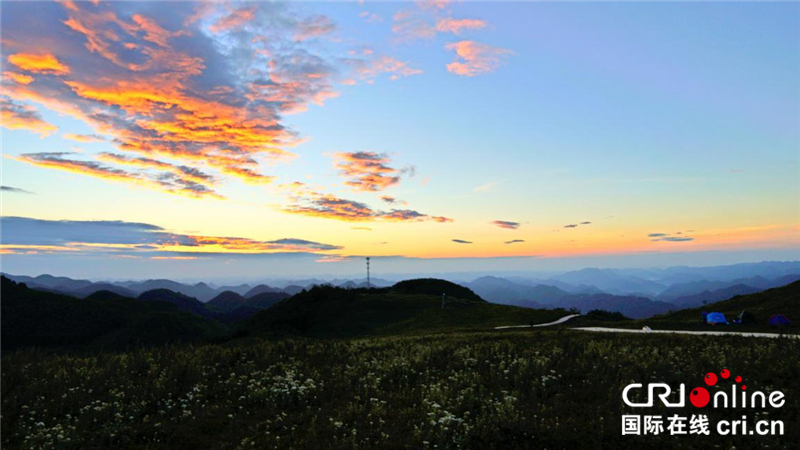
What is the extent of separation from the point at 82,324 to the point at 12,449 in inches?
5917

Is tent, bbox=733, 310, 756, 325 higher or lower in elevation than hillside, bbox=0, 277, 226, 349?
higher

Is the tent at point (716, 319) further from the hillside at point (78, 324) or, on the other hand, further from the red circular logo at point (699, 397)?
the hillside at point (78, 324)

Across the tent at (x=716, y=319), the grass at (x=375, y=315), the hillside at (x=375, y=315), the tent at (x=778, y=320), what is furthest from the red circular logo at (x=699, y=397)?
the grass at (x=375, y=315)

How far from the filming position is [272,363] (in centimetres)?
2320

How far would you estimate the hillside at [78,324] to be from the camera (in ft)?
402

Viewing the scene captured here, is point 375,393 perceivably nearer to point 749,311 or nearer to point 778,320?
point 778,320

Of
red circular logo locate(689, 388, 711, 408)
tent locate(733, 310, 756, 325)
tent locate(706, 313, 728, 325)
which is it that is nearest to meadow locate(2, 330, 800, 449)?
red circular logo locate(689, 388, 711, 408)

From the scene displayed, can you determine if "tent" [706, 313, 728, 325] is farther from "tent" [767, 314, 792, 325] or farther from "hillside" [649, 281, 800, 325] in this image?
"tent" [767, 314, 792, 325]

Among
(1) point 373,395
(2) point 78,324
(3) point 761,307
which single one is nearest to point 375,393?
(1) point 373,395

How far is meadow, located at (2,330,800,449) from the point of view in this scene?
13695mm

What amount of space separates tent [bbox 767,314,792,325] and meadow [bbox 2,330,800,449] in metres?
15.9

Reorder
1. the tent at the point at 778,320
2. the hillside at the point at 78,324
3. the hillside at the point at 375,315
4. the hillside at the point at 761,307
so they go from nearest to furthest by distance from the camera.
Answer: the tent at the point at 778,320
the hillside at the point at 761,307
the hillside at the point at 375,315
the hillside at the point at 78,324

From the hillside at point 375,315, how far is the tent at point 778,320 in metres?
22.7

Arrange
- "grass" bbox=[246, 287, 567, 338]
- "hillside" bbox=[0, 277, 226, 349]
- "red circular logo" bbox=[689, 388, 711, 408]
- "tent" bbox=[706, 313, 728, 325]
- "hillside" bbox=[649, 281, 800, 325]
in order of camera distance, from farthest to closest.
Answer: "hillside" bbox=[0, 277, 226, 349] < "grass" bbox=[246, 287, 567, 338] < "hillside" bbox=[649, 281, 800, 325] < "tent" bbox=[706, 313, 728, 325] < "red circular logo" bbox=[689, 388, 711, 408]
